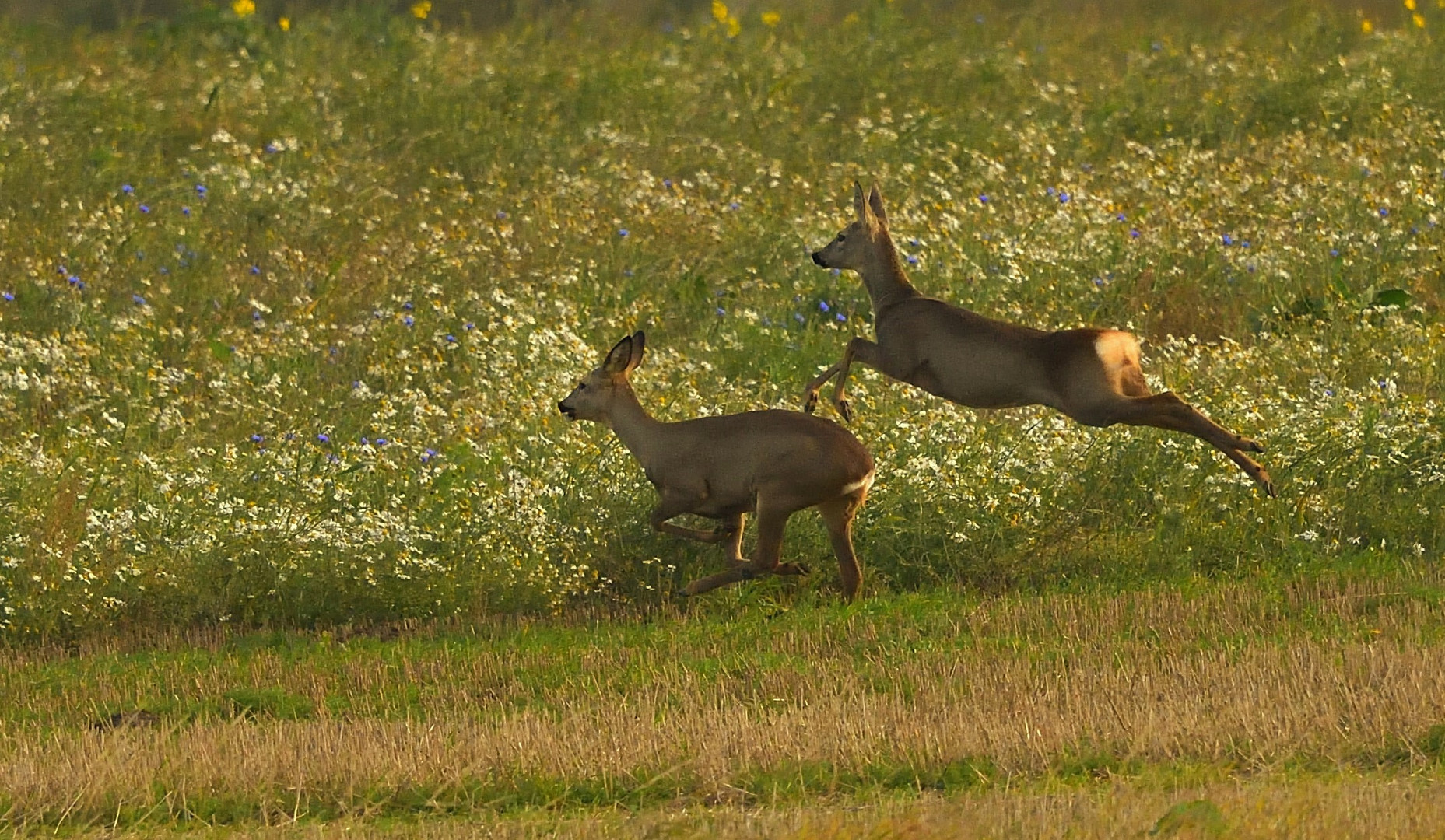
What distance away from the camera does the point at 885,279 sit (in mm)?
11734

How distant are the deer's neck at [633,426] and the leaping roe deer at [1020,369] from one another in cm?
96

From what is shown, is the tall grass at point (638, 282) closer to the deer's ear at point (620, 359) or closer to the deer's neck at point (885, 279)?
the deer's ear at point (620, 359)

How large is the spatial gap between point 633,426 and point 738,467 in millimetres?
750

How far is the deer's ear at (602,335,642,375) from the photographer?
1188 centimetres

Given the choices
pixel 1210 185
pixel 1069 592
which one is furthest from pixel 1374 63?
pixel 1069 592

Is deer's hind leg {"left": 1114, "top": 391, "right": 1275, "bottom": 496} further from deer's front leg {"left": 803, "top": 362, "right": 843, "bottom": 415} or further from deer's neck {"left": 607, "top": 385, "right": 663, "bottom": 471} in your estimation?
deer's neck {"left": 607, "top": 385, "right": 663, "bottom": 471}

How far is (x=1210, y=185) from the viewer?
20203 mm

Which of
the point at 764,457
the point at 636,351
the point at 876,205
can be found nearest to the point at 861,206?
the point at 876,205

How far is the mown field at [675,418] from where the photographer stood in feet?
29.1

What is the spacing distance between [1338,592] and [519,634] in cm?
417

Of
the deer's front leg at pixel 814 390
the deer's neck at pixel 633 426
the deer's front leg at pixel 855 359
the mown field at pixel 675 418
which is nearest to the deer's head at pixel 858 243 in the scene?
the deer's front leg at pixel 855 359

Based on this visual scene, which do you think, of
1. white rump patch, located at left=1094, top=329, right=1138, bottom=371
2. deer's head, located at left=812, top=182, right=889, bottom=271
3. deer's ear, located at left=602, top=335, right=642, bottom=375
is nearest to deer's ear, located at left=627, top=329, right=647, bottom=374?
deer's ear, located at left=602, top=335, right=642, bottom=375

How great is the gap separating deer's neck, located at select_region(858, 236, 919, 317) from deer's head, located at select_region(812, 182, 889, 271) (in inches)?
1.4

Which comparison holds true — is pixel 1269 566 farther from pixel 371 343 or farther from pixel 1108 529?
pixel 371 343
